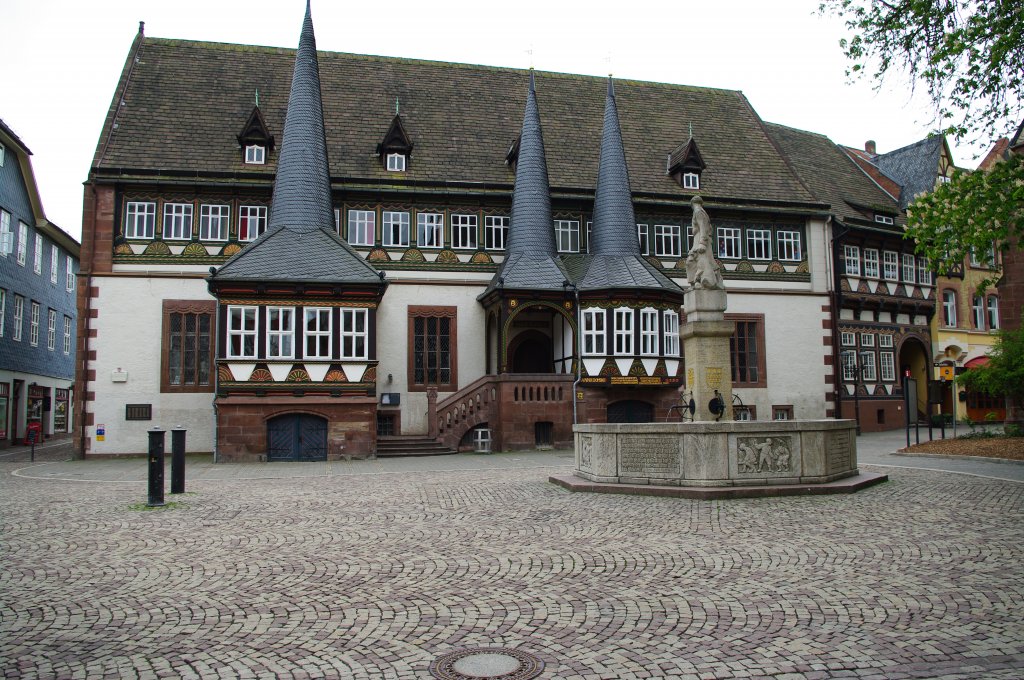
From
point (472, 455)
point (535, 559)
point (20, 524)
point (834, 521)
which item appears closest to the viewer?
point (535, 559)

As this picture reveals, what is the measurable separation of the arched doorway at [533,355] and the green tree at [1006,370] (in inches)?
546

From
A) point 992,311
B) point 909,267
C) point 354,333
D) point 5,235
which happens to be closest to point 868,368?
point 909,267

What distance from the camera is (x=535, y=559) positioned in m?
8.40

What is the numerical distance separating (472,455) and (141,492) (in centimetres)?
1079

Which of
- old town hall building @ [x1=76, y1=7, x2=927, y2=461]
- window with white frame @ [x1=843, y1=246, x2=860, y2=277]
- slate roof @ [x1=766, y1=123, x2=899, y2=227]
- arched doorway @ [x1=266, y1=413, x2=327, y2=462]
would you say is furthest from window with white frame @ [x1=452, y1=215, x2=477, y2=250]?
window with white frame @ [x1=843, y1=246, x2=860, y2=277]

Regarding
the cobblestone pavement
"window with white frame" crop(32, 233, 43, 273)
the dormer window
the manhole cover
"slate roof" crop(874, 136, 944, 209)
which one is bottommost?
the manhole cover

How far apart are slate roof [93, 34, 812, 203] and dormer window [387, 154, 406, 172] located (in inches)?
14.9

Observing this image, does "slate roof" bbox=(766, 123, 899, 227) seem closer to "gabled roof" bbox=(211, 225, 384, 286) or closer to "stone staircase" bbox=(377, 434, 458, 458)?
"stone staircase" bbox=(377, 434, 458, 458)

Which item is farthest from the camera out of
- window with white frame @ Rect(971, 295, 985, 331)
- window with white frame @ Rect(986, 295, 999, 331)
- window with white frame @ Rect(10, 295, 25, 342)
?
window with white frame @ Rect(986, 295, 999, 331)

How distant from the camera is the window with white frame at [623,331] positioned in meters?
27.0

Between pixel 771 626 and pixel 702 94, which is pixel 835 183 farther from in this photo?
pixel 771 626

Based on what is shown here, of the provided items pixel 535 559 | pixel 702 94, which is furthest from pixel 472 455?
pixel 702 94

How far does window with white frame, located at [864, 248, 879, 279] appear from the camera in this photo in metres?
33.8

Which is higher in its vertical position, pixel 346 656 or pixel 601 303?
pixel 601 303
